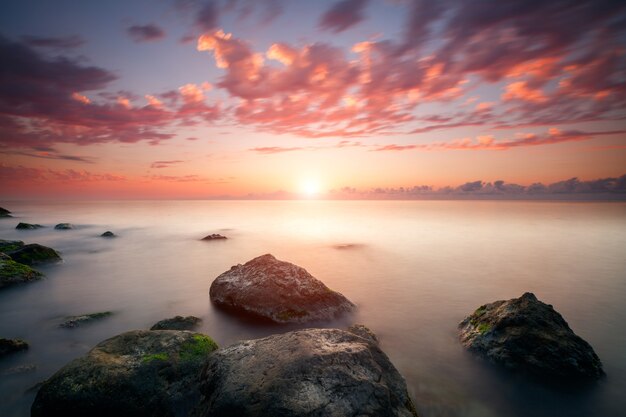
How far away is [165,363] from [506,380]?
8198 millimetres

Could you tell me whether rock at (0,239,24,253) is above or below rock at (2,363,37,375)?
above

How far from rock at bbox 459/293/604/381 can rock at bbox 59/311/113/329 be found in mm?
13469

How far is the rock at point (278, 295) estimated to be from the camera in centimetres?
1101

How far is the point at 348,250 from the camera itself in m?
31.5

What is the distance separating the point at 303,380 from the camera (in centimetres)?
455

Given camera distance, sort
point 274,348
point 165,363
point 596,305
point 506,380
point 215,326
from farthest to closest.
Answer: point 596,305
point 215,326
point 506,380
point 165,363
point 274,348

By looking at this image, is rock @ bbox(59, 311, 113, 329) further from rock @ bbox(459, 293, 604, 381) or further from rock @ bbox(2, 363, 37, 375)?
rock @ bbox(459, 293, 604, 381)

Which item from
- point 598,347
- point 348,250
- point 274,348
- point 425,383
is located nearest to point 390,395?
point 274,348

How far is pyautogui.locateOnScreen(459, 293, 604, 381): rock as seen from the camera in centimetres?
755

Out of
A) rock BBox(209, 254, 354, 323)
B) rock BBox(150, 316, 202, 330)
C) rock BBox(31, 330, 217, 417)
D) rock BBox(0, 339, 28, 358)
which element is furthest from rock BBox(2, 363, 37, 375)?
rock BBox(209, 254, 354, 323)

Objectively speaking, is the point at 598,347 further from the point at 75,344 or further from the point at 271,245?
the point at 271,245

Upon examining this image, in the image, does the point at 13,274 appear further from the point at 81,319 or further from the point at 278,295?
the point at 278,295

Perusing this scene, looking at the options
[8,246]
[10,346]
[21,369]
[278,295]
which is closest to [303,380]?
[278,295]

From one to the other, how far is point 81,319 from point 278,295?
295 inches
